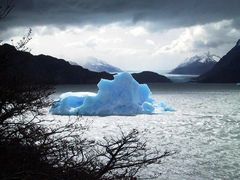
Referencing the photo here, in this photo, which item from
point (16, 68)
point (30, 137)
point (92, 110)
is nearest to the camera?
point (30, 137)

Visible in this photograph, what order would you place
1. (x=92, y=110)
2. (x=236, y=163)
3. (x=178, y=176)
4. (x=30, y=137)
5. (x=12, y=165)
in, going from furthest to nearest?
(x=92, y=110), (x=236, y=163), (x=178, y=176), (x=30, y=137), (x=12, y=165)

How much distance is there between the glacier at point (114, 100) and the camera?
3988 centimetres

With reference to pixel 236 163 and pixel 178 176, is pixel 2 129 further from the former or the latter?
pixel 236 163

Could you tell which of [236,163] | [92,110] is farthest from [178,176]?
[92,110]

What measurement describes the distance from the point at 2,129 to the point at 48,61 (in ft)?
494

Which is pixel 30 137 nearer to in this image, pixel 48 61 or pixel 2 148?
pixel 2 148

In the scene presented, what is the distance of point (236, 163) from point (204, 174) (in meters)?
2.72

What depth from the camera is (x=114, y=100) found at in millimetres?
41969

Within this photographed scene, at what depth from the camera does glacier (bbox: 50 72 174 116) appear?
39.9 m

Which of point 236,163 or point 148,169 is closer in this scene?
point 148,169

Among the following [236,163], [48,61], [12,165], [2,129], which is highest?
[48,61]

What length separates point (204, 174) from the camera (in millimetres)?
16359

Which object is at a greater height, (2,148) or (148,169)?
(2,148)

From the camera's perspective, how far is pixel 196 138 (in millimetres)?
28016
